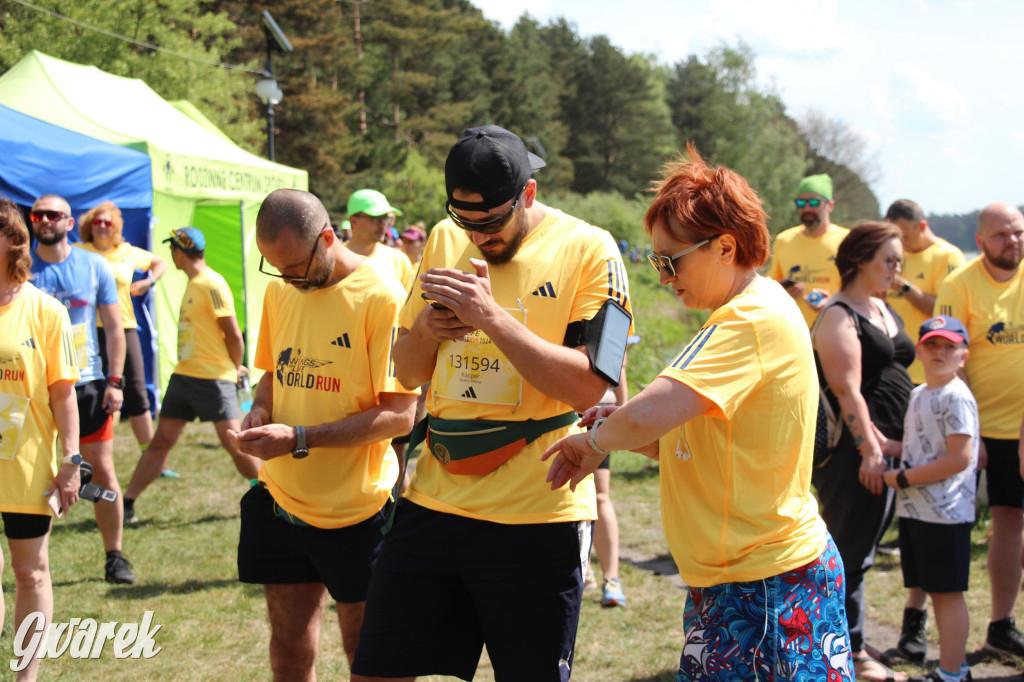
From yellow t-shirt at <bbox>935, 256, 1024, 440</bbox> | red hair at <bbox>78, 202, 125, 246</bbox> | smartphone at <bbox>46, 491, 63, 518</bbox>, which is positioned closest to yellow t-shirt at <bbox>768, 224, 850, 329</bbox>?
yellow t-shirt at <bbox>935, 256, 1024, 440</bbox>

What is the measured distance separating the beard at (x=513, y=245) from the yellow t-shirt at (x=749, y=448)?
0.62 meters

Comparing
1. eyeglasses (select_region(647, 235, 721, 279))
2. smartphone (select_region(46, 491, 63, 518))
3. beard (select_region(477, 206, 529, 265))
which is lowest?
smartphone (select_region(46, 491, 63, 518))

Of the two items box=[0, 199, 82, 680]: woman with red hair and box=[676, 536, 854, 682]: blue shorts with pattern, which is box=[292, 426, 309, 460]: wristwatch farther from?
box=[676, 536, 854, 682]: blue shorts with pattern

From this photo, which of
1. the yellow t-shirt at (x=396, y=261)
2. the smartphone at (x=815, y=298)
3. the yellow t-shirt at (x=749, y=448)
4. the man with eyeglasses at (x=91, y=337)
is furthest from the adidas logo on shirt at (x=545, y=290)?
the yellow t-shirt at (x=396, y=261)

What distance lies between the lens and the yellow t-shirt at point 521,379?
7.86ft

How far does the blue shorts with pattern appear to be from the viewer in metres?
2.07

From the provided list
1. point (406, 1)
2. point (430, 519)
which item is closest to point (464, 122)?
point (406, 1)

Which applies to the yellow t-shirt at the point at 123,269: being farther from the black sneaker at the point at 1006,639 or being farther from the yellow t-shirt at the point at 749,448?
the black sneaker at the point at 1006,639

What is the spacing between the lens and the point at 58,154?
828cm

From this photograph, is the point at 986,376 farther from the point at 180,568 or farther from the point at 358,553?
the point at 180,568

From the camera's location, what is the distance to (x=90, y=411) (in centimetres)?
522

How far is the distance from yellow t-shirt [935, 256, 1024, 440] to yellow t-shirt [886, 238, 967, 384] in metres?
1.80

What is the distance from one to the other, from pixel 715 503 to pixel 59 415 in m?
2.82

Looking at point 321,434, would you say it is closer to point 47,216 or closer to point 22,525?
point 22,525
